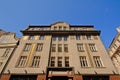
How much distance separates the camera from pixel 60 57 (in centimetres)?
2147

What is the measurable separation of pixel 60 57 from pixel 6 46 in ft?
36.2

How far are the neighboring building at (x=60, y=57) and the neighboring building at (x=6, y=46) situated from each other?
3.12ft

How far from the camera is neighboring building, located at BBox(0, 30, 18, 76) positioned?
20125 millimetres

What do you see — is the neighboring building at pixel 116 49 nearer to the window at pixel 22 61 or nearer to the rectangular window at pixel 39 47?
the rectangular window at pixel 39 47

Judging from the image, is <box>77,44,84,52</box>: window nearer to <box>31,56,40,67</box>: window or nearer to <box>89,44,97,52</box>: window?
<box>89,44,97,52</box>: window

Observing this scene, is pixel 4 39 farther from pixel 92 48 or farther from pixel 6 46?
pixel 92 48

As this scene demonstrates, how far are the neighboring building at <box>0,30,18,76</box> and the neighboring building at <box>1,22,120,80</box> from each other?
950mm

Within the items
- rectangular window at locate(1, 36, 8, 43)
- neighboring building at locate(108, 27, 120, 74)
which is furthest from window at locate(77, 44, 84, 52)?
neighboring building at locate(108, 27, 120, 74)

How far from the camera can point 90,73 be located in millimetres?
17875

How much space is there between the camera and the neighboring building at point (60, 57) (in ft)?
58.4

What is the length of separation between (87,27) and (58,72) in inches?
614

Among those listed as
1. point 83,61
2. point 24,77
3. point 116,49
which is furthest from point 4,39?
point 116,49

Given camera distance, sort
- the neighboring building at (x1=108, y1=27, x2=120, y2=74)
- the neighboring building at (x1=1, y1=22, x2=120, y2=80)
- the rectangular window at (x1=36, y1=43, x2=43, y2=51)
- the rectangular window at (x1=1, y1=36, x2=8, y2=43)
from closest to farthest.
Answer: the neighboring building at (x1=1, y1=22, x2=120, y2=80) < the rectangular window at (x1=36, y1=43, x2=43, y2=51) < the rectangular window at (x1=1, y1=36, x2=8, y2=43) < the neighboring building at (x1=108, y1=27, x2=120, y2=74)

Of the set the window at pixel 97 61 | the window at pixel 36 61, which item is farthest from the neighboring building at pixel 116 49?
the window at pixel 36 61
